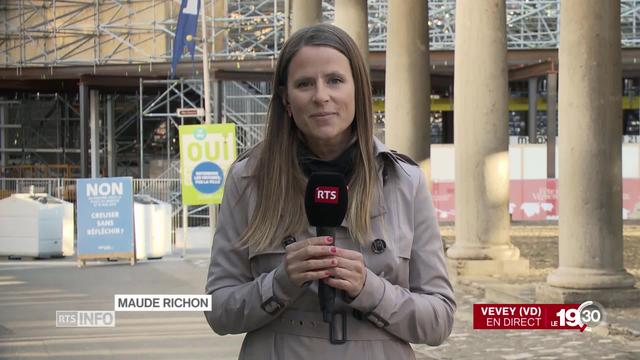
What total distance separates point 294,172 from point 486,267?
15.0 metres

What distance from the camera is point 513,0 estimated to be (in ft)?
159

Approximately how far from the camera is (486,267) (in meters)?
17.6

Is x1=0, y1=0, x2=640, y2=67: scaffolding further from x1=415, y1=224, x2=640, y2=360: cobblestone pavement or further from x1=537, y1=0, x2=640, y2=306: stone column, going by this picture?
x1=537, y1=0, x2=640, y2=306: stone column

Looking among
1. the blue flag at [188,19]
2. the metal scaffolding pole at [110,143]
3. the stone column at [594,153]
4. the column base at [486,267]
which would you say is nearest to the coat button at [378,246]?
the stone column at [594,153]

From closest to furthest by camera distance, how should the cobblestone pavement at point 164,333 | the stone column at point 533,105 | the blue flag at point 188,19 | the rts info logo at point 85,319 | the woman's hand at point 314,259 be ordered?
the woman's hand at point 314,259 → the cobblestone pavement at point 164,333 → the rts info logo at point 85,319 → the blue flag at point 188,19 → the stone column at point 533,105

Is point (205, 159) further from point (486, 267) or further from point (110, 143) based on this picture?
point (110, 143)

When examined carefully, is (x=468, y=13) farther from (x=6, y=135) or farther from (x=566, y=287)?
(x=6, y=135)

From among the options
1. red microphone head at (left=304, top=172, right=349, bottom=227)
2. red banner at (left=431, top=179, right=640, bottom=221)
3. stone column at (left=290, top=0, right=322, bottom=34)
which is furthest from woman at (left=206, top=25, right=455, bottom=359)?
red banner at (left=431, top=179, right=640, bottom=221)

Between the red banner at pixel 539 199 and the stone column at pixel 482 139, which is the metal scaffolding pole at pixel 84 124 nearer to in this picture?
the red banner at pixel 539 199

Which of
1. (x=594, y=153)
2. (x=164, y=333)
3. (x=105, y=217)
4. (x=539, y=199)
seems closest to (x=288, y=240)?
(x=164, y=333)

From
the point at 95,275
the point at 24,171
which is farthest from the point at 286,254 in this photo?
the point at 24,171

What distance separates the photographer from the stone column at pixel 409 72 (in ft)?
68.1

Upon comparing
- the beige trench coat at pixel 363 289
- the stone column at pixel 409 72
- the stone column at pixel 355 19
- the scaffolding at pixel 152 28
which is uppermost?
the scaffolding at pixel 152 28

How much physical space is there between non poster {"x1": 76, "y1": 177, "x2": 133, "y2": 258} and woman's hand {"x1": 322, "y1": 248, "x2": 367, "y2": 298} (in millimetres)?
20076
